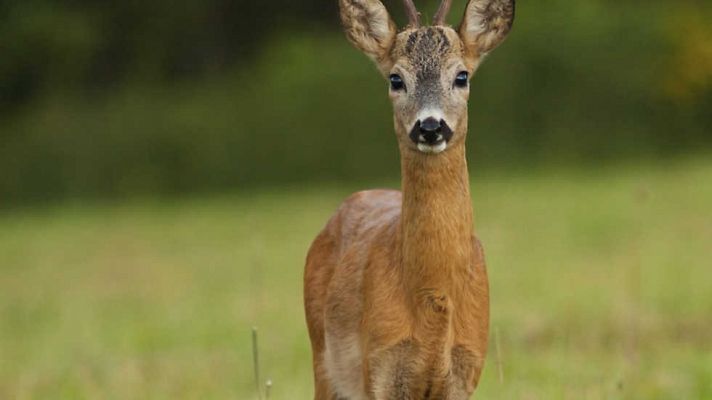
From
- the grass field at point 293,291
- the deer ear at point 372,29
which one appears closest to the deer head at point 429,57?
the deer ear at point 372,29

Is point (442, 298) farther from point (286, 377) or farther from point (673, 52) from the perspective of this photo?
point (673, 52)

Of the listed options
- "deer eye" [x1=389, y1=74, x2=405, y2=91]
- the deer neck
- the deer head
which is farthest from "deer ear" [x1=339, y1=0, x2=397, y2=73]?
the deer neck

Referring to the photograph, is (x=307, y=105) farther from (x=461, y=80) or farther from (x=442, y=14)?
(x=461, y=80)

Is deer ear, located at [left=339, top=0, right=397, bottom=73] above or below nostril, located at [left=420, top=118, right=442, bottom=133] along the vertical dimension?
above

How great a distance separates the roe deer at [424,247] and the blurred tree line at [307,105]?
21969 mm

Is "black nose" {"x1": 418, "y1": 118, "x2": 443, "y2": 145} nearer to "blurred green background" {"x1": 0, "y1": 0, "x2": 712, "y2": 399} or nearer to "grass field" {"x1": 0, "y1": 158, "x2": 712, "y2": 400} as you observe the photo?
"grass field" {"x1": 0, "y1": 158, "x2": 712, "y2": 400}

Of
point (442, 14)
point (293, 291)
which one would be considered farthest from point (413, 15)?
point (293, 291)

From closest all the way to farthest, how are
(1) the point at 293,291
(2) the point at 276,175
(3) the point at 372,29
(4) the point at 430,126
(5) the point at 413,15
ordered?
(4) the point at 430,126, (5) the point at 413,15, (3) the point at 372,29, (1) the point at 293,291, (2) the point at 276,175

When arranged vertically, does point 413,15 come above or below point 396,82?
above

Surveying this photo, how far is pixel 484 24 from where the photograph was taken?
20.7 ft

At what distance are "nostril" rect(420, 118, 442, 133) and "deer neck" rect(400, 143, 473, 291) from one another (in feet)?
0.78

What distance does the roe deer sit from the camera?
232 inches

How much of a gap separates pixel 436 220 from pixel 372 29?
0.90 metres

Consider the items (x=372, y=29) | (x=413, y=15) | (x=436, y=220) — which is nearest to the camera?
(x=436, y=220)
